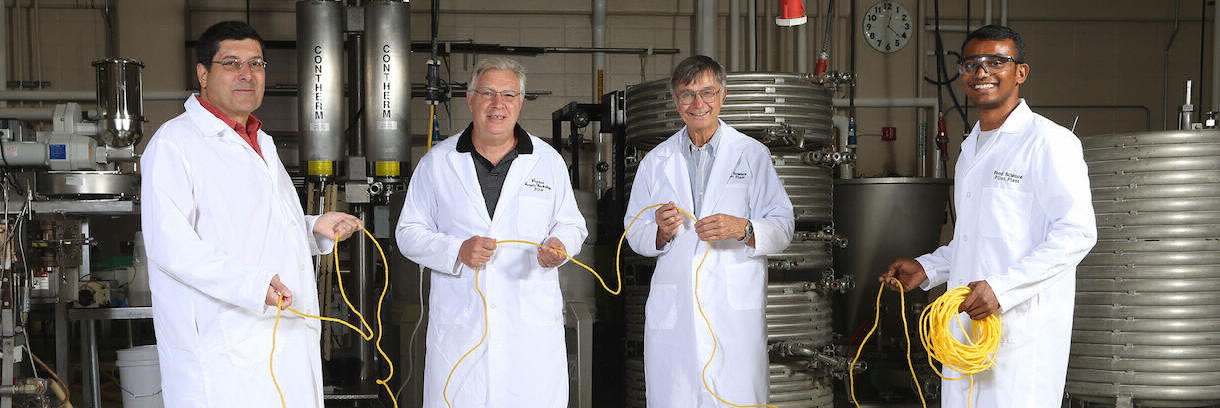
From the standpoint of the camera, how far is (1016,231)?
1986mm

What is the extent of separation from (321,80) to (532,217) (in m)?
2.43

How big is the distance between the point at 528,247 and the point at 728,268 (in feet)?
1.69

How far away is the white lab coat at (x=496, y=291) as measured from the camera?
2.26m

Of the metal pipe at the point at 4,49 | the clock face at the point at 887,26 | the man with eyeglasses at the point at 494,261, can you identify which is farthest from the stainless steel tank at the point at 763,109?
the metal pipe at the point at 4,49

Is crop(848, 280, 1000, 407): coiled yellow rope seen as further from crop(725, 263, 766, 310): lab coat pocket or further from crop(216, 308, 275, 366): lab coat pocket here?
crop(216, 308, 275, 366): lab coat pocket

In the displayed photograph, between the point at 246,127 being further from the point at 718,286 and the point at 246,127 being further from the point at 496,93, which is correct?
the point at 718,286

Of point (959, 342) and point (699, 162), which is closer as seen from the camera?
point (959, 342)

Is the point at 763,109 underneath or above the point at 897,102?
underneath

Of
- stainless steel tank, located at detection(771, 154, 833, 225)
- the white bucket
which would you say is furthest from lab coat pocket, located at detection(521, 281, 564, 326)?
the white bucket

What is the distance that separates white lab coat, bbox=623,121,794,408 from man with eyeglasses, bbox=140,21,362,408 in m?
0.88

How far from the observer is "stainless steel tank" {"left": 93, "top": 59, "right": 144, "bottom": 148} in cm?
363

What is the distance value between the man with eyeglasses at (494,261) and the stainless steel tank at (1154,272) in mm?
1738

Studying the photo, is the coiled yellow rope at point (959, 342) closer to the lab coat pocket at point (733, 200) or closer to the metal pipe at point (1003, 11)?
the lab coat pocket at point (733, 200)

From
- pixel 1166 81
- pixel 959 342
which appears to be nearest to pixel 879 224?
pixel 959 342
